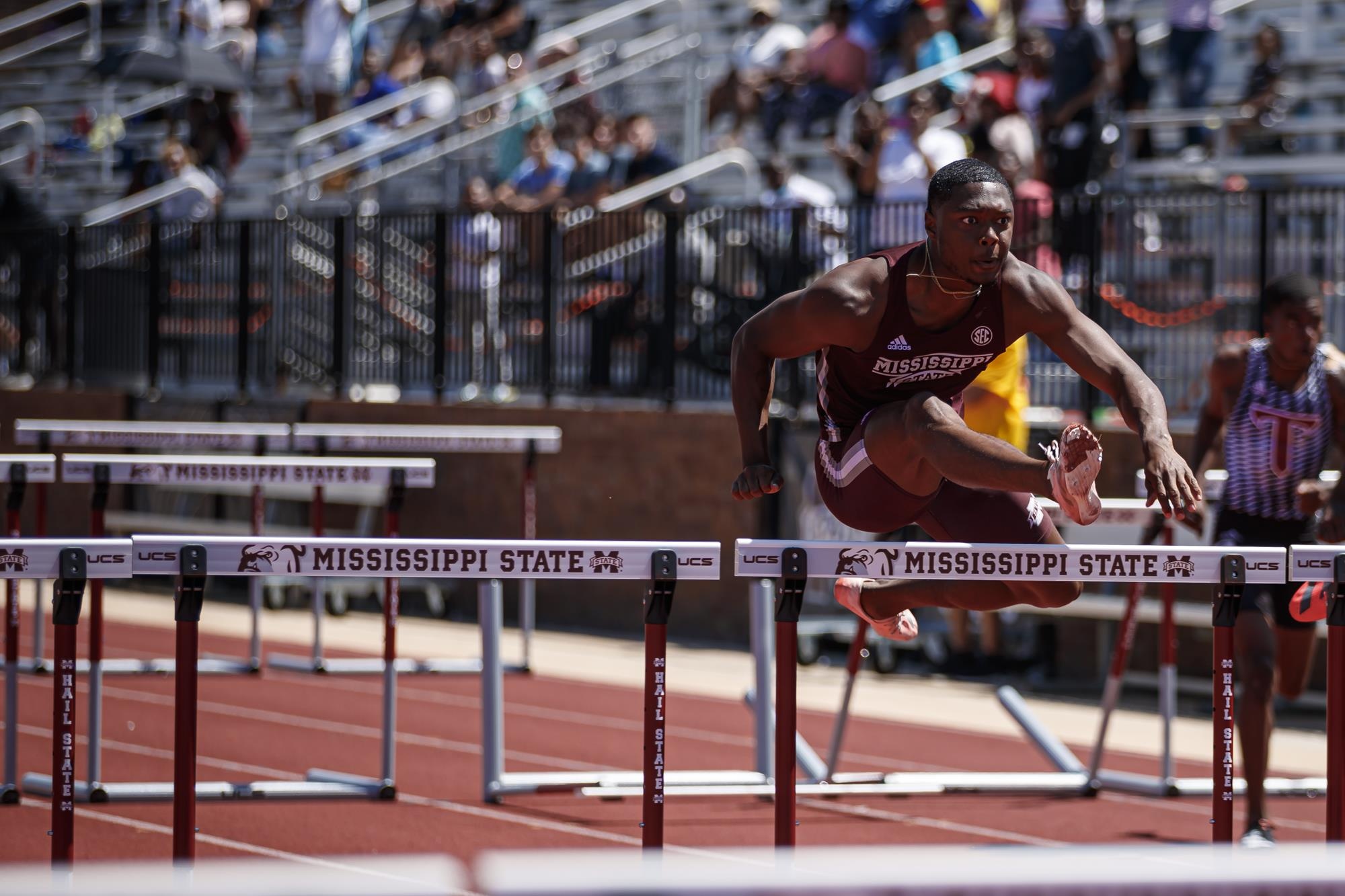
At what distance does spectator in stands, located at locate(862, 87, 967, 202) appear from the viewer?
44.5ft

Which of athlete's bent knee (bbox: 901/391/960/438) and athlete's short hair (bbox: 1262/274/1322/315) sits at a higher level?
athlete's short hair (bbox: 1262/274/1322/315)

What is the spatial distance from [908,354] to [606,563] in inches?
47.1

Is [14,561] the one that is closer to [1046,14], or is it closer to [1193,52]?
[1193,52]

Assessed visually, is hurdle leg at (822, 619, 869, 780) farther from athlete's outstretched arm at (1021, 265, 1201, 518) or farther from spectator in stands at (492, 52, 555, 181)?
spectator in stands at (492, 52, 555, 181)

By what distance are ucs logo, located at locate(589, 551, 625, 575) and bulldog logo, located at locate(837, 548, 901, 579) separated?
1.95 feet

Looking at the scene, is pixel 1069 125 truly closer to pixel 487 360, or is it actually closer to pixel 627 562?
pixel 487 360

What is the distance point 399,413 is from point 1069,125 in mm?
5865

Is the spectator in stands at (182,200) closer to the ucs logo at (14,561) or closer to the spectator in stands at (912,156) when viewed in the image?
the spectator in stands at (912,156)

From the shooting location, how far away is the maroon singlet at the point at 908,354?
532cm

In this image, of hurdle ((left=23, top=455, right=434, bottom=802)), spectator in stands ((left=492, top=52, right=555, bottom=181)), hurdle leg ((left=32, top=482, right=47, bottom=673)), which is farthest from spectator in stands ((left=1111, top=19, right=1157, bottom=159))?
hurdle leg ((left=32, top=482, right=47, bottom=673))

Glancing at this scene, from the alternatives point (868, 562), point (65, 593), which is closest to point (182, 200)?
point (65, 593)

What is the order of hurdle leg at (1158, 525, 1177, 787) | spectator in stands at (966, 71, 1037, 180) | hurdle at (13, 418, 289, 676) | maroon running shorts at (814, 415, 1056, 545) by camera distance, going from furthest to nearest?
spectator in stands at (966, 71, 1037, 180)
hurdle at (13, 418, 289, 676)
hurdle leg at (1158, 525, 1177, 787)
maroon running shorts at (814, 415, 1056, 545)

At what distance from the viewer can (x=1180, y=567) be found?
4953mm

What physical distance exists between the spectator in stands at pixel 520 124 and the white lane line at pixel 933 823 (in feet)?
32.8
